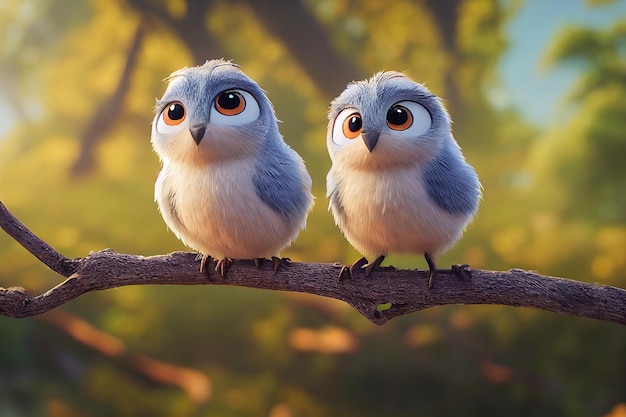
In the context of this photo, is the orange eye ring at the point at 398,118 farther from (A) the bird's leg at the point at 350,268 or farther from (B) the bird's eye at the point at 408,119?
(A) the bird's leg at the point at 350,268

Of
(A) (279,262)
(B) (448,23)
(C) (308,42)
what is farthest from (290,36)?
(A) (279,262)

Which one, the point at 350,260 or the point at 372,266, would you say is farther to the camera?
the point at 350,260

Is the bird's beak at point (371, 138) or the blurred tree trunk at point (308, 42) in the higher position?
the blurred tree trunk at point (308, 42)

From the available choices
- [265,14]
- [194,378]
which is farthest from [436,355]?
[265,14]

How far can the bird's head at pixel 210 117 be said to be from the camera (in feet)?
2.79

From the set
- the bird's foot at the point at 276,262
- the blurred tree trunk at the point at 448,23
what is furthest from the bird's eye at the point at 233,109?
the blurred tree trunk at the point at 448,23

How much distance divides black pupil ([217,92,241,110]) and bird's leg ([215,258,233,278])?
0.26m

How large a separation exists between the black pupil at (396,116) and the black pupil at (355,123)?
5 cm

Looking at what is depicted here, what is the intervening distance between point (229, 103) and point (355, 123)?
0.68ft

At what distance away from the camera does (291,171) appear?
935 millimetres

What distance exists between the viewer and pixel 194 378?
1.80 meters

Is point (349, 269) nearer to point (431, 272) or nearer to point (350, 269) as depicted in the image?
point (350, 269)

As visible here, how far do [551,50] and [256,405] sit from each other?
153 centimetres

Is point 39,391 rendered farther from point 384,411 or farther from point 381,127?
point 381,127
